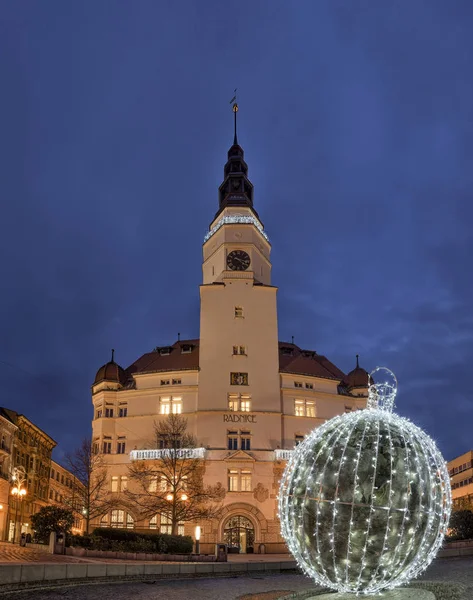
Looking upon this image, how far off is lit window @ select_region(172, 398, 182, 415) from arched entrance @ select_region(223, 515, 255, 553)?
1098 cm

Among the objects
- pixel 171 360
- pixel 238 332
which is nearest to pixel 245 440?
pixel 238 332

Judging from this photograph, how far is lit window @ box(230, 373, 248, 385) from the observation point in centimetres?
6072

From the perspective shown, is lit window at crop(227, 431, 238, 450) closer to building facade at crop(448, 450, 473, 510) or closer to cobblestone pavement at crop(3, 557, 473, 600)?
cobblestone pavement at crop(3, 557, 473, 600)

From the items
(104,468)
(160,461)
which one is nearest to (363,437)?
(160,461)

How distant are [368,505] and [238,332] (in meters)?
49.3

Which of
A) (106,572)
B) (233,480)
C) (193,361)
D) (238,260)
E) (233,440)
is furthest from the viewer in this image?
(238,260)

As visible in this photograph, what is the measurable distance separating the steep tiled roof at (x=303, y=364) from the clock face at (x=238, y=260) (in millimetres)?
9992

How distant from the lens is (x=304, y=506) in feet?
47.9

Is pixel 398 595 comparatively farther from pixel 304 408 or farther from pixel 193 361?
pixel 193 361

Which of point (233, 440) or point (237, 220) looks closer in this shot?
point (233, 440)

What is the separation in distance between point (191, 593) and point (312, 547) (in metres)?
9.20

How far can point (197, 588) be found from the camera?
23656 mm

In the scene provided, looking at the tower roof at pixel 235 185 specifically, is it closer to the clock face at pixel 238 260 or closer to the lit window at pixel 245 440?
the clock face at pixel 238 260

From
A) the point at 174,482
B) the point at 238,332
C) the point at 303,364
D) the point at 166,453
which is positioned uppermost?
the point at 238,332
